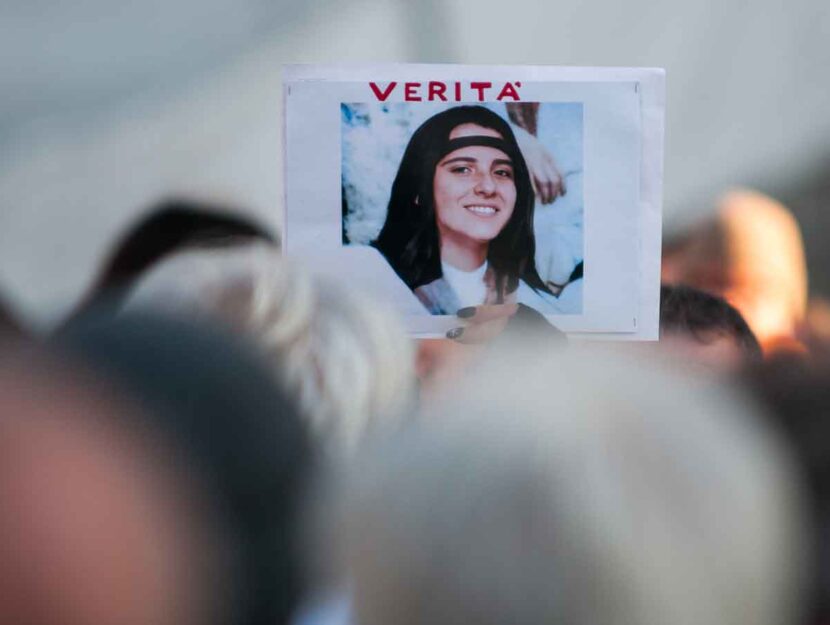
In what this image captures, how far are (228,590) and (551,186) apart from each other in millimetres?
435

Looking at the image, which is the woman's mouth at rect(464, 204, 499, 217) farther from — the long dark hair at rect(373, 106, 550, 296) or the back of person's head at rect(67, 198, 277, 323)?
the back of person's head at rect(67, 198, 277, 323)

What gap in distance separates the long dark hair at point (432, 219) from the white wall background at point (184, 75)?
0.05m

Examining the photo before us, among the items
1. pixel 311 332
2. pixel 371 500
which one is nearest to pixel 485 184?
pixel 311 332

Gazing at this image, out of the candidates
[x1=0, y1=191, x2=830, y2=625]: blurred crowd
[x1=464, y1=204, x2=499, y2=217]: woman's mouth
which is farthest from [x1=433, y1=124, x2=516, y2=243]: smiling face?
[x1=0, y1=191, x2=830, y2=625]: blurred crowd

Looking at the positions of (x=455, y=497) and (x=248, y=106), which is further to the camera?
(x=248, y=106)

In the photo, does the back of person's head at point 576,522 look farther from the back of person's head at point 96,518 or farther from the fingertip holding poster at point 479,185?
the fingertip holding poster at point 479,185

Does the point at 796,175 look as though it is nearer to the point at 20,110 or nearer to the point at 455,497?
the point at 455,497

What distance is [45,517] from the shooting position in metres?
0.42

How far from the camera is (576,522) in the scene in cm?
40

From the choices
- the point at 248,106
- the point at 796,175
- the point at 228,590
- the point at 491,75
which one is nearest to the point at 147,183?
the point at 248,106

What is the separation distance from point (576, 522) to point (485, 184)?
0.40 metres

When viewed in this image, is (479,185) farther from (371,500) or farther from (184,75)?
(371,500)

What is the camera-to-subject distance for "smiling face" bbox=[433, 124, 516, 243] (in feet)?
2.42

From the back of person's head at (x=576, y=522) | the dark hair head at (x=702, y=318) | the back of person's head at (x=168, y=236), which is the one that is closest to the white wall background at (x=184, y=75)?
the back of person's head at (x=168, y=236)
